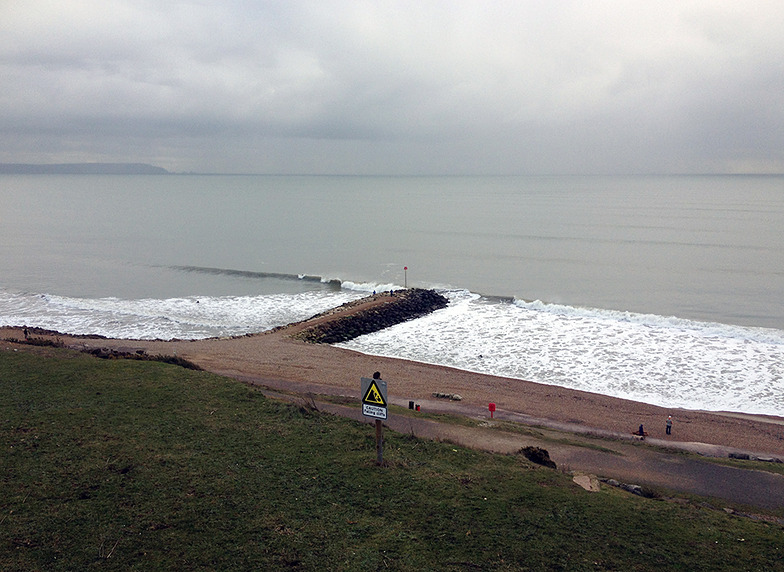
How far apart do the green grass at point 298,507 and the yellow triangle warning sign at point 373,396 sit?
1.44 metres

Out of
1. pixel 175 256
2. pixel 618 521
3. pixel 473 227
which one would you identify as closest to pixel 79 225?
pixel 175 256

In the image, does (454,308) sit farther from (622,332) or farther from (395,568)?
(395,568)

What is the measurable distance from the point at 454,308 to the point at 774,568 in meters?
→ 30.6

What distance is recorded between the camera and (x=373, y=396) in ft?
32.5

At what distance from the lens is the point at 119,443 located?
435 inches

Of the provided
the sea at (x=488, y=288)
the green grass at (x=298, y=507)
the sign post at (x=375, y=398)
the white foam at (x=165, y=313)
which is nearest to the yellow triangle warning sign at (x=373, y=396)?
the sign post at (x=375, y=398)

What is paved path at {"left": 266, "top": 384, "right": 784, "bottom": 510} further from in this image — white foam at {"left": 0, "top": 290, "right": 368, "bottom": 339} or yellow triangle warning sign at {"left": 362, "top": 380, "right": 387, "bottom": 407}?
white foam at {"left": 0, "top": 290, "right": 368, "bottom": 339}

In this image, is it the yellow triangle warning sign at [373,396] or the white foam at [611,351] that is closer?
the yellow triangle warning sign at [373,396]

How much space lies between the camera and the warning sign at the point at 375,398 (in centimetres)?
978

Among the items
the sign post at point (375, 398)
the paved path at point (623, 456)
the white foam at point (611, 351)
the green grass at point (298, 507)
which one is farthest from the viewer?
the white foam at point (611, 351)

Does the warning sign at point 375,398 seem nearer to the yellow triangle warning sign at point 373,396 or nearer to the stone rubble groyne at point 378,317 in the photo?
the yellow triangle warning sign at point 373,396

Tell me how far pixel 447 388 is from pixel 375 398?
42.0ft

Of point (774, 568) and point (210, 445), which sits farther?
point (210, 445)

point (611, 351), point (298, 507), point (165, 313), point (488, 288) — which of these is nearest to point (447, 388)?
point (611, 351)
